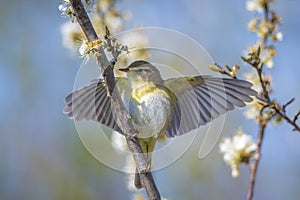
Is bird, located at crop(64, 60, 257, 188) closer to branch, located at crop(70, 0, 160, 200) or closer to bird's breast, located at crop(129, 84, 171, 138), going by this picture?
bird's breast, located at crop(129, 84, 171, 138)

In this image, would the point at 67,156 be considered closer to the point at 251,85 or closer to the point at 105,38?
the point at 251,85

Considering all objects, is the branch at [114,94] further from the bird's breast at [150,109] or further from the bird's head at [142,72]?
the bird's head at [142,72]

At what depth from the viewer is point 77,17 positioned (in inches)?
46.6

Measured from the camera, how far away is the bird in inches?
74.2

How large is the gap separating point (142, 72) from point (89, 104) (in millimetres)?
243

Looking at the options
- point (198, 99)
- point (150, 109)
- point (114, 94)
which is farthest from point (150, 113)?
point (114, 94)

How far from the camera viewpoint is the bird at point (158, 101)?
1885mm

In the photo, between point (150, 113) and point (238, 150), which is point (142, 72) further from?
point (238, 150)

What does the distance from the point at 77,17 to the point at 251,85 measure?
0.82m

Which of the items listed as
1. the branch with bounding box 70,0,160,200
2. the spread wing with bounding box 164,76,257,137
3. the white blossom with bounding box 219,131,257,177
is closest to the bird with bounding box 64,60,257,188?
the spread wing with bounding box 164,76,257,137

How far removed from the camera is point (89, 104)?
6.35ft

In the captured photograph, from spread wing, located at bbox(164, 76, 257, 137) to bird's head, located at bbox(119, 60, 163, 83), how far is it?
58 mm

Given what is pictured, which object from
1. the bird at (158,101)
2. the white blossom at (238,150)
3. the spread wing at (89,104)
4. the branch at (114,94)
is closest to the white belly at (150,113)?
the bird at (158,101)

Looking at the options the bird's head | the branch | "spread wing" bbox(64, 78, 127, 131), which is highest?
the bird's head
